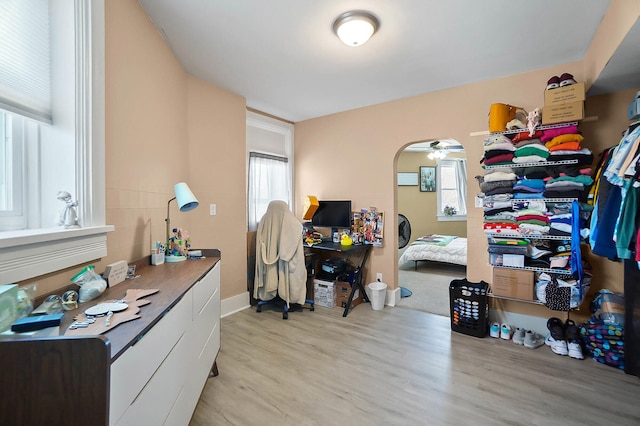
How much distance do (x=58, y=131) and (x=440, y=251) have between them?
509 centimetres

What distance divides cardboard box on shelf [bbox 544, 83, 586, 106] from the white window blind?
128 inches

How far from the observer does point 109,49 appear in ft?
4.85

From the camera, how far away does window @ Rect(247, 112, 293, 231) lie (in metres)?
3.61

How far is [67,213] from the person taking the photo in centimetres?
120

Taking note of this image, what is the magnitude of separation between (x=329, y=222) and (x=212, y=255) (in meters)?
1.89

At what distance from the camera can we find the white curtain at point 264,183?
142 inches

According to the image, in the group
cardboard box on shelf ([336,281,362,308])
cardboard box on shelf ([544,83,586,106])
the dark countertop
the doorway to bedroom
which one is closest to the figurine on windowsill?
the dark countertop

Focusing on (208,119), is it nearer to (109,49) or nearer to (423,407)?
(109,49)

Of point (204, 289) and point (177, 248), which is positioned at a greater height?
point (177, 248)

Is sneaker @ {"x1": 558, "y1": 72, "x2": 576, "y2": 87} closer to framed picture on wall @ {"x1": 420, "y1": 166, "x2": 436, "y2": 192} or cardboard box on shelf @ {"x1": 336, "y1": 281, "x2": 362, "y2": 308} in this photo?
cardboard box on shelf @ {"x1": 336, "y1": 281, "x2": 362, "y2": 308}

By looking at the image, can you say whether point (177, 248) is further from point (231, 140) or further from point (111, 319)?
point (231, 140)

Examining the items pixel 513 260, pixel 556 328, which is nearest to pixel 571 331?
pixel 556 328

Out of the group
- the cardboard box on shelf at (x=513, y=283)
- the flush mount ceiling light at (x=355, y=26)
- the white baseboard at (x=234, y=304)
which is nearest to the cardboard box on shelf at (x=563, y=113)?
the cardboard box on shelf at (x=513, y=283)

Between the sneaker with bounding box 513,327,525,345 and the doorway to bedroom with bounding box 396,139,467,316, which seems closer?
the sneaker with bounding box 513,327,525,345
